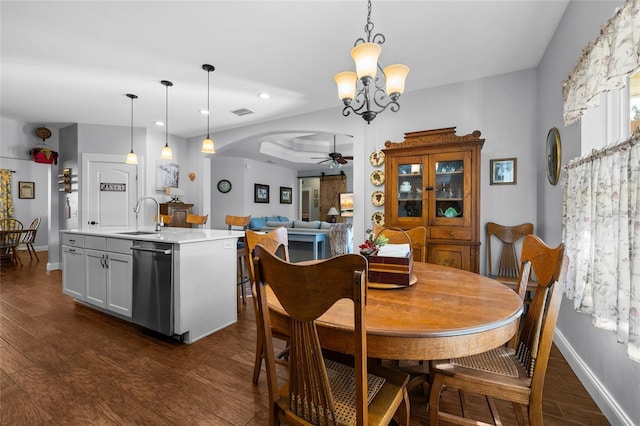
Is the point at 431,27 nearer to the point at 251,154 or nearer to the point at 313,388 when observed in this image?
the point at 313,388

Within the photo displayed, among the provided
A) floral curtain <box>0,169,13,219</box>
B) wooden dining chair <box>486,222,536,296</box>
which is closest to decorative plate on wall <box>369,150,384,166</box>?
wooden dining chair <box>486,222,536,296</box>

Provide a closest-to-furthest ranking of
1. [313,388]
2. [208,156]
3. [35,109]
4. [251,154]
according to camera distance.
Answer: [313,388] < [35,109] < [208,156] < [251,154]

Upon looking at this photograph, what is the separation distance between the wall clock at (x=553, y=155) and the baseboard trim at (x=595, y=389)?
139 cm

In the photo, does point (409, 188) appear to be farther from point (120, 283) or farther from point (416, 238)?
point (120, 283)

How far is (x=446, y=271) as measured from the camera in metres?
1.79

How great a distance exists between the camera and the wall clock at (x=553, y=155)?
2465mm

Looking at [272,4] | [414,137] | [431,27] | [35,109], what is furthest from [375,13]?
[35,109]

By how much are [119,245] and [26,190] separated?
664 cm

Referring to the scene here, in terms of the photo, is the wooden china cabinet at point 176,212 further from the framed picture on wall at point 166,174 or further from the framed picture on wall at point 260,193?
the framed picture on wall at point 260,193

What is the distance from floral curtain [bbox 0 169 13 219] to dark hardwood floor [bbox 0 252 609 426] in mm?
5176

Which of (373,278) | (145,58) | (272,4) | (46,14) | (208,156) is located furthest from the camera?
(208,156)

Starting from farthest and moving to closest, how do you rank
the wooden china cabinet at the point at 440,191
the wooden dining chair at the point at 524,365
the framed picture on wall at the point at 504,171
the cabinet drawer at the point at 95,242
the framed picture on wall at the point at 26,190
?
1. the framed picture on wall at the point at 26,190
2. the framed picture on wall at the point at 504,171
3. the wooden china cabinet at the point at 440,191
4. the cabinet drawer at the point at 95,242
5. the wooden dining chair at the point at 524,365

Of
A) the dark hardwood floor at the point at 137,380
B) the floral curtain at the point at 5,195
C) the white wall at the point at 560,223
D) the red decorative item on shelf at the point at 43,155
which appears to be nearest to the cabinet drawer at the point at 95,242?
the dark hardwood floor at the point at 137,380

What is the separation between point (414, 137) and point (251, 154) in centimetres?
535
